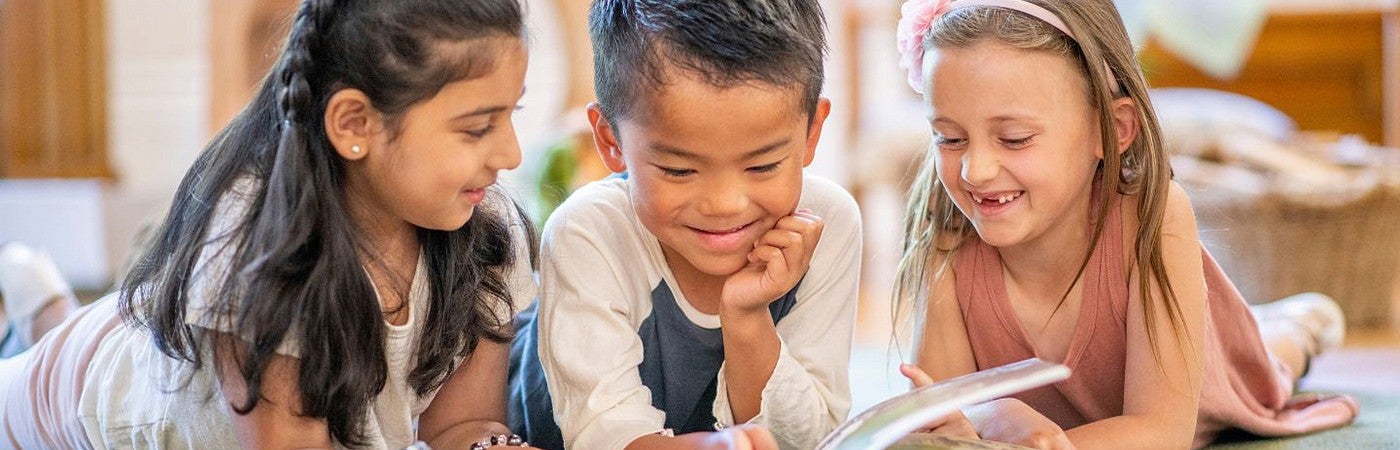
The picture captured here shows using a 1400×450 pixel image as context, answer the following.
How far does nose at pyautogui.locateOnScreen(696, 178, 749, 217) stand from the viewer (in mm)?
1027

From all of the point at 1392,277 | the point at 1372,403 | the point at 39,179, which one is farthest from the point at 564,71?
the point at 1372,403

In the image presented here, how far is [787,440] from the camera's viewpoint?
1163 millimetres

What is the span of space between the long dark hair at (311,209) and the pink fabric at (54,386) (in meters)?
0.21

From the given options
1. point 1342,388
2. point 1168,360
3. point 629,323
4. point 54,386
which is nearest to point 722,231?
point 629,323

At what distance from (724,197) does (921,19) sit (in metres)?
0.28

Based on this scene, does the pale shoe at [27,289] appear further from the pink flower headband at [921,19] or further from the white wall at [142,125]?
the white wall at [142,125]

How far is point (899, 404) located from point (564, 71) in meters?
2.72

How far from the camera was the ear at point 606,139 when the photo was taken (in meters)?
1.11

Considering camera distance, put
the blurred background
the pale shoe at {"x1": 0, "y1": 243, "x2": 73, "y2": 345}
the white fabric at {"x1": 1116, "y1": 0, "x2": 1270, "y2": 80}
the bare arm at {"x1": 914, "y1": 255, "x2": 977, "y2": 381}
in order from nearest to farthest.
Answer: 1. the bare arm at {"x1": 914, "y1": 255, "x2": 977, "y2": 381}
2. the pale shoe at {"x1": 0, "y1": 243, "x2": 73, "y2": 345}
3. the blurred background
4. the white fabric at {"x1": 1116, "y1": 0, "x2": 1270, "y2": 80}

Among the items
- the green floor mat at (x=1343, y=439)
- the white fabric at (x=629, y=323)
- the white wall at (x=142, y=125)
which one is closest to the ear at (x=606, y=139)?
Answer: the white fabric at (x=629, y=323)

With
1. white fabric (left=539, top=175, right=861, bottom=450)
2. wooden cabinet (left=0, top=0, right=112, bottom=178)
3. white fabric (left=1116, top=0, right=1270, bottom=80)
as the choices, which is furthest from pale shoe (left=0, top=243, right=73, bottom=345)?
white fabric (left=1116, top=0, right=1270, bottom=80)

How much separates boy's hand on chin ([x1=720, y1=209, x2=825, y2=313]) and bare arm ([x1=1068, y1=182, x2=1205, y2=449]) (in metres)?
0.27

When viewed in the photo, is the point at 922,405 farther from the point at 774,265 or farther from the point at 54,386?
the point at 54,386

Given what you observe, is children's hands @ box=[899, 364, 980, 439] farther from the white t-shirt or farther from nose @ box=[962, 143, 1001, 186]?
the white t-shirt
